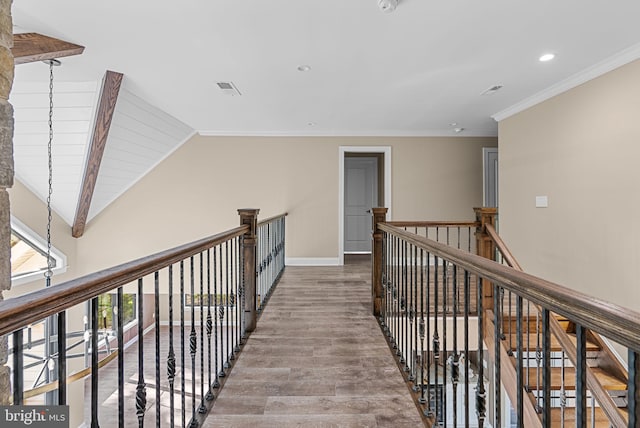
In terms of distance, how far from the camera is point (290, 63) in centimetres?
309

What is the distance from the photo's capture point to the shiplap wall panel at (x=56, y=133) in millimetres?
3643

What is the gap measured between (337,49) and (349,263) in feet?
13.9

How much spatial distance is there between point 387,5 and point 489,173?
15.4 ft

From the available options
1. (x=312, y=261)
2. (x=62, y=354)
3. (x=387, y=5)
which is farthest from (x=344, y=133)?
(x=62, y=354)

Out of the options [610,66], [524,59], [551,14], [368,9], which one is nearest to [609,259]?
[610,66]

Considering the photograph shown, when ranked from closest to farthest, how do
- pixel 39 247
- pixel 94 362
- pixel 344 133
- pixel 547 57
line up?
pixel 94 362 < pixel 547 57 < pixel 39 247 < pixel 344 133

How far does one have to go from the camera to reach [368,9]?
225cm

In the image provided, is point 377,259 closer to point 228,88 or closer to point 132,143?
point 228,88

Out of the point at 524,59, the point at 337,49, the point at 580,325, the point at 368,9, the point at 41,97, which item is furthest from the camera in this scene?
the point at 41,97

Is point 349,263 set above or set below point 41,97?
below

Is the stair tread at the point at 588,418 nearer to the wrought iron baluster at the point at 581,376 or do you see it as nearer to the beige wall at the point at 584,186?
the beige wall at the point at 584,186

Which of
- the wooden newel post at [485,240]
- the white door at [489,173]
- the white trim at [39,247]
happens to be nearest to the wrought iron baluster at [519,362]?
the wooden newel post at [485,240]

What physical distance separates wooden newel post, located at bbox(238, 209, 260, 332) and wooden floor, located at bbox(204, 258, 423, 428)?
152mm

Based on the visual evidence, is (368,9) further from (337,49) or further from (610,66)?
(610,66)
